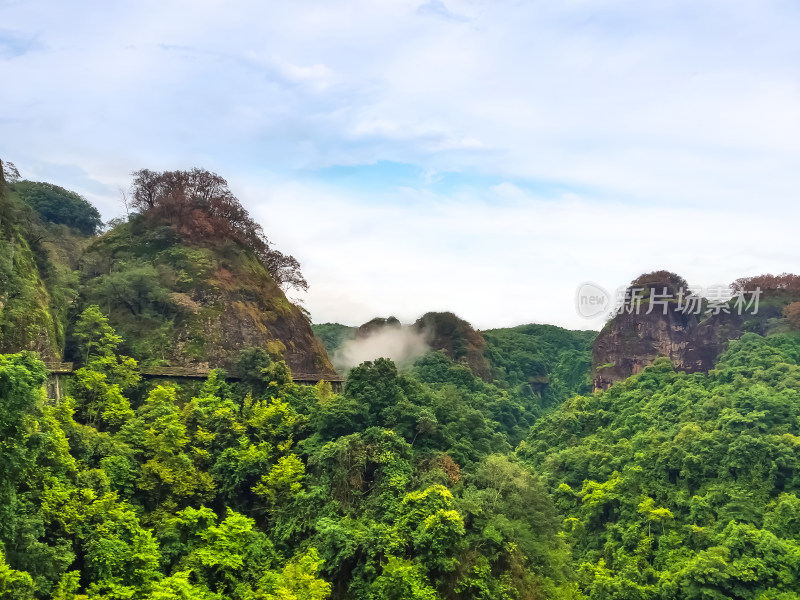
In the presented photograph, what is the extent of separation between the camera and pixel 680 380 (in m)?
37.5

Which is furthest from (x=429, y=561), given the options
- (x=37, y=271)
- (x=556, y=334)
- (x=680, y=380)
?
(x=556, y=334)

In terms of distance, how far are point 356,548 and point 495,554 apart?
3695 millimetres

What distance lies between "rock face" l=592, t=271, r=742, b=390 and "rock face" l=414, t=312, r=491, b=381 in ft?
26.8

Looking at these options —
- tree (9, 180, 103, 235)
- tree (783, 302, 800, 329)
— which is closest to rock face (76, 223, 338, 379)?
tree (9, 180, 103, 235)

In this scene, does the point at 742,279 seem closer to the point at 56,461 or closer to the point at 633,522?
the point at 633,522

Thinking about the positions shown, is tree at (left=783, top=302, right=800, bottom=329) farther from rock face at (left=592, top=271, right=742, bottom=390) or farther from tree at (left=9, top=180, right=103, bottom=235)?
tree at (left=9, top=180, right=103, bottom=235)

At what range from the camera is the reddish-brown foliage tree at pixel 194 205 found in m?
29.8

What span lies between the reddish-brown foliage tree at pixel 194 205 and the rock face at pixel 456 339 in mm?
21275

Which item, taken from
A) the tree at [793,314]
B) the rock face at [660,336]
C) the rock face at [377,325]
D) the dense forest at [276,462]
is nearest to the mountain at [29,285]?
the dense forest at [276,462]

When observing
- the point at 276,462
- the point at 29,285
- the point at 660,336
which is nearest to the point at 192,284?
the point at 29,285

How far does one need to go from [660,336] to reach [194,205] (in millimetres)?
29905

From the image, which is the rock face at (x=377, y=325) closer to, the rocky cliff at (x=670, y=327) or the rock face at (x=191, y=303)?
the rocky cliff at (x=670, y=327)

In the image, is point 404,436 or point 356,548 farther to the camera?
point 404,436

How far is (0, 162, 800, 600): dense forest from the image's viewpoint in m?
16.3
